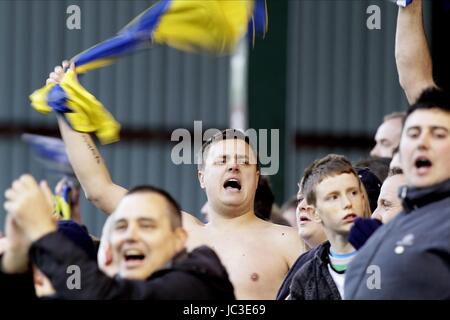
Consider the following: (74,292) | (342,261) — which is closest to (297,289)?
(342,261)

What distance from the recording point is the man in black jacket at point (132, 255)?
9.93ft

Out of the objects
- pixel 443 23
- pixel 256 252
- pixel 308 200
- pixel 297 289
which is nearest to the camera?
pixel 297 289

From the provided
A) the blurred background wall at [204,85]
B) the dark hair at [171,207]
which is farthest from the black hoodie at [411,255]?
the blurred background wall at [204,85]

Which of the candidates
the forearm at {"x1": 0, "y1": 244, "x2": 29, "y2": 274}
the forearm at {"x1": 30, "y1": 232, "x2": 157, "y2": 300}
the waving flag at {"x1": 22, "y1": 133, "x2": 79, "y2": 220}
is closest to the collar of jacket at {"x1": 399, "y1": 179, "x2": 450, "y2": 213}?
the forearm at {"x1": 30, "y1": 232, "x2": 157, "y2": 300}

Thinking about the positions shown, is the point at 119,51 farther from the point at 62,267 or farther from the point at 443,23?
the point at 443,23

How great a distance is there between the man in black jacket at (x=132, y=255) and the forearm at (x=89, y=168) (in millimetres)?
792

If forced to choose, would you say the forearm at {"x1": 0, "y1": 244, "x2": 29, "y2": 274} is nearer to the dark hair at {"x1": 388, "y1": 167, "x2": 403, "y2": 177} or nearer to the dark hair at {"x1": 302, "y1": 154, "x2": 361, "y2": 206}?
the dark hair at {"x1": 302, "y1": 154, "x2": 361, "y2": 206}

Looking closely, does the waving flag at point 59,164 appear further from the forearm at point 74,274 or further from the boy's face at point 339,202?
the forearm at point 74,274

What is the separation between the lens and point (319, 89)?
773 centimetres

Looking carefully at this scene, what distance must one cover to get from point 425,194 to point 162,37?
1.24 meters

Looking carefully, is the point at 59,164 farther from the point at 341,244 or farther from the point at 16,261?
the point at 16,261

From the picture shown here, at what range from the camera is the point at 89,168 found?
4059mm

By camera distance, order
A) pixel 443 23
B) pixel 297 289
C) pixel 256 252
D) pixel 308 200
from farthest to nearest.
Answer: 1. pixel 443 23
2. pixel 256 252
3. pixel 308 200
4. pixel 297 289

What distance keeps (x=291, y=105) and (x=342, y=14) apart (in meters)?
0.67
